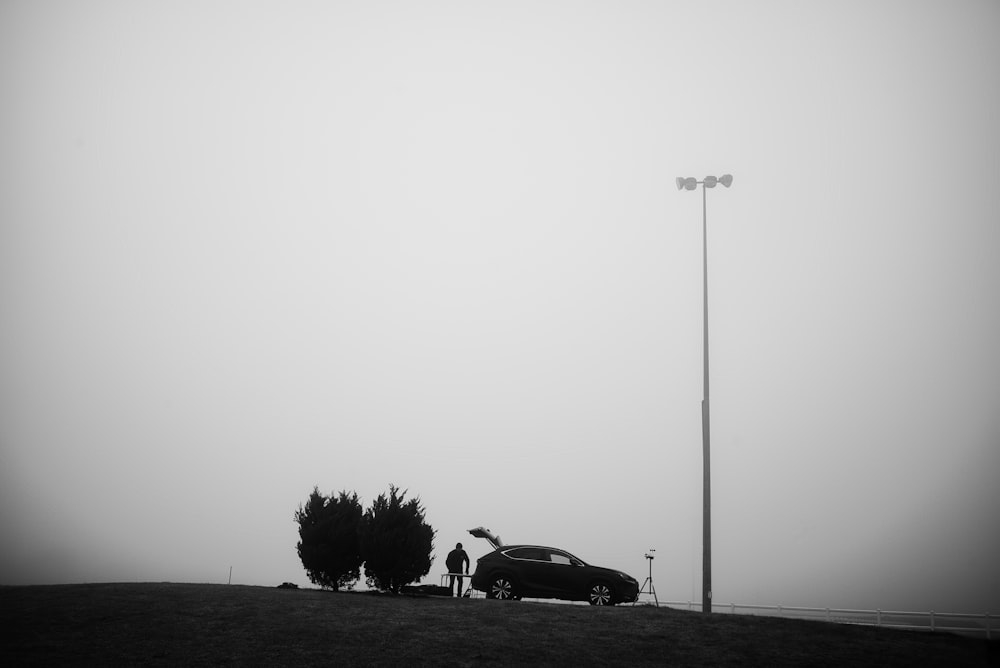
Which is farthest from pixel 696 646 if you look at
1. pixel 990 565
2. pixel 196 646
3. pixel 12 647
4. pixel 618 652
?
pixel 990 565

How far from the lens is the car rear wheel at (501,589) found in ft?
63.9

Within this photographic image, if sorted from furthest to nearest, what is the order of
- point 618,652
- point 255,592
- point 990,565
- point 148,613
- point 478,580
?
point 990,565
point 478,580
point 255,592
point 148,613
point 618,652

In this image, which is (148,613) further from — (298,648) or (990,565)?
(990,565)

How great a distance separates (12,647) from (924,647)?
17.4m

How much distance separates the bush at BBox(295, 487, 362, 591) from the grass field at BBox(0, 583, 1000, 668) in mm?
3066

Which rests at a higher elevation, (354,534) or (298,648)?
(354,534)

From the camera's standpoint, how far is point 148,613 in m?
15.0

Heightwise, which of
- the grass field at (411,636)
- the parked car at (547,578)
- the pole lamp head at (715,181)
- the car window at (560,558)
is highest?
the pole lamp head at (715,181)

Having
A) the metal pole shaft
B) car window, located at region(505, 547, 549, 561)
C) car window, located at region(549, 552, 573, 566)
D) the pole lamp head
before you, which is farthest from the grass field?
the pole lamp head

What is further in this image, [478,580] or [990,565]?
[990,565]

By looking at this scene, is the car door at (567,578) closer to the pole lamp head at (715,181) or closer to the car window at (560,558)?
the car window at (560,558)

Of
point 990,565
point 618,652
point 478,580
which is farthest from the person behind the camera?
point 990,565

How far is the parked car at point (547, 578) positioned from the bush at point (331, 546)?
3.79 meters

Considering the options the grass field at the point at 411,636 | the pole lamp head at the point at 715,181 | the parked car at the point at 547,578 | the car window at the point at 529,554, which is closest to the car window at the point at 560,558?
the parked car at the point at 547,578
